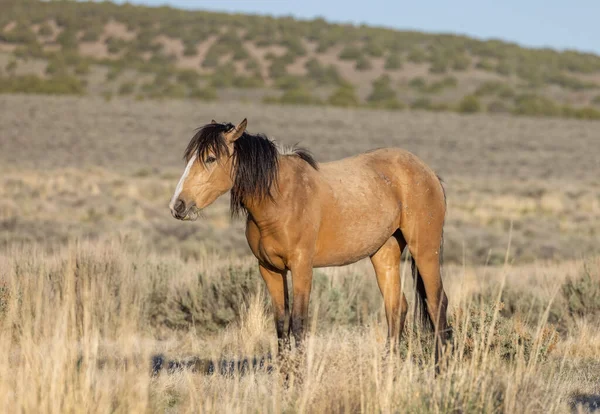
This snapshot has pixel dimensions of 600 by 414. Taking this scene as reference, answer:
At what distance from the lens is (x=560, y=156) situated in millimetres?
39156

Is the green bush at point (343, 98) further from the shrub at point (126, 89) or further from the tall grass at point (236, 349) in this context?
the tall grass at point (236, 349)

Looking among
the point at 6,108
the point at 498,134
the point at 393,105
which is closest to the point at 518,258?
the point at 498,134

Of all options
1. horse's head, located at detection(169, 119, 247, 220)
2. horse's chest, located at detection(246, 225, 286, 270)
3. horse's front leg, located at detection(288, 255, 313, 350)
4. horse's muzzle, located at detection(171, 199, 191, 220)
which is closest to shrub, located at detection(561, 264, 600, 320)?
horse's front leg, located at detection(288, 255, 313, 350)

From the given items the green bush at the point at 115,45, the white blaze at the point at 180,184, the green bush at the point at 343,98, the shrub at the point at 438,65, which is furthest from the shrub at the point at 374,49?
Result: the white blaze at the point at 180,184

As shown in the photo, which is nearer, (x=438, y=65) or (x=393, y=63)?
(x=438, y=65)

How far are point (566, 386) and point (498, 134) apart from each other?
42.3 metres

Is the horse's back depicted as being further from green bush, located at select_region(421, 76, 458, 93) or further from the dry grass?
green bush, located at select_region(421, 76, 458, 93)

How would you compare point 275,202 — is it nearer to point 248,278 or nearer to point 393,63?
point 248,278

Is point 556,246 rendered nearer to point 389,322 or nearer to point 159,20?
point 389,322

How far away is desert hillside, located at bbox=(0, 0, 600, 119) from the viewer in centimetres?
6122

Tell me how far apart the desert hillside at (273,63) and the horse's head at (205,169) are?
52.0m

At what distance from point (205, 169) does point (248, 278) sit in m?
3.66

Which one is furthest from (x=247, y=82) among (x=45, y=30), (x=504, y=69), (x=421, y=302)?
(x=421, y=302)

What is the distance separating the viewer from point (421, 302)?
7750 millimetres
